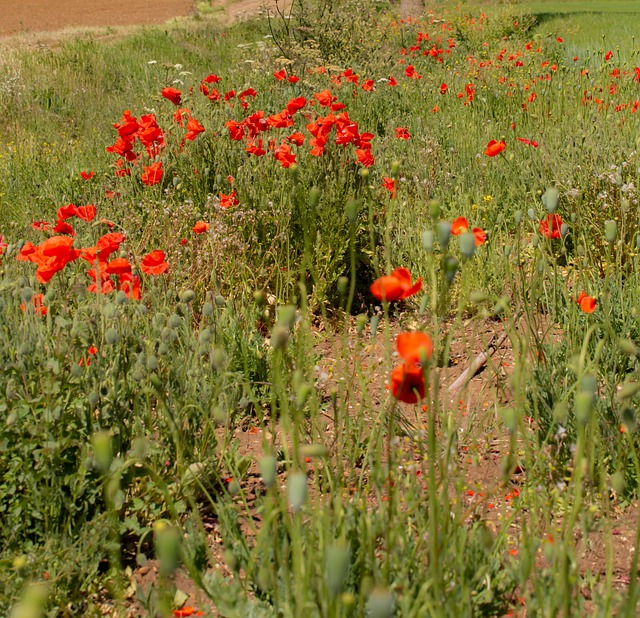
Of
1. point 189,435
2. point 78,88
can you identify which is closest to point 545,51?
point 78,88

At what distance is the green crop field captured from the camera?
1510mm

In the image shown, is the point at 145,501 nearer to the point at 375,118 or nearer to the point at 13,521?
the point at 13,521

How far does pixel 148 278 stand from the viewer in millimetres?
3006

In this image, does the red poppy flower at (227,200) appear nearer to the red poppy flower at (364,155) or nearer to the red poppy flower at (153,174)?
the red poppy flower at (153,174)

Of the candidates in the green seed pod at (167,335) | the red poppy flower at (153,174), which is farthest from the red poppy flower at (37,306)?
the red poppy flower at (153,174)

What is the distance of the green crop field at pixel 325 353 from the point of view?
4.95ft

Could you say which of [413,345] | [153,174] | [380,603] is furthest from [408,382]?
[153,174]

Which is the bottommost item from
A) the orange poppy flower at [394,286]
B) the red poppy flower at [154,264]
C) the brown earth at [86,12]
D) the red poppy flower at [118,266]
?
the red poppy flower at [154,264]

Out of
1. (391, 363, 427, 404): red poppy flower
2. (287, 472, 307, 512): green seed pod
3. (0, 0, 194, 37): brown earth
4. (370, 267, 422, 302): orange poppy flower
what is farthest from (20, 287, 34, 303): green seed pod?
(0, 0, 194, 37): brown earth

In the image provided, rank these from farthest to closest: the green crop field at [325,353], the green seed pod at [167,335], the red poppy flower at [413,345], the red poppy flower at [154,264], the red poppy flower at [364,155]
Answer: the red poppy flower at [364,155] < the red poppy flower at [154,264] < the green seed pod at [167,335] < the green crop field at [325,353] < the red poppy flower at [413,345]

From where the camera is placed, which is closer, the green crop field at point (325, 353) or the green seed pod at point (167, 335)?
the green crop field at point (325, 353)

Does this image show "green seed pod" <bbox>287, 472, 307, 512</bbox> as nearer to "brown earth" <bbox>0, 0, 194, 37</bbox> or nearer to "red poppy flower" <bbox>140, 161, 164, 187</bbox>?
"red poppy flower" <bbox>140, 161, 164, 187</bbox>

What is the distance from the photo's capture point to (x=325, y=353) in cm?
342

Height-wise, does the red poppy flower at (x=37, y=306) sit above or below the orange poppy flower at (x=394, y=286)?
below
